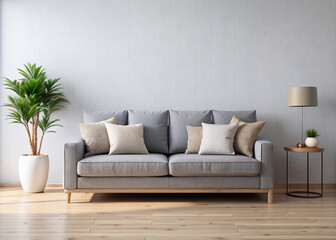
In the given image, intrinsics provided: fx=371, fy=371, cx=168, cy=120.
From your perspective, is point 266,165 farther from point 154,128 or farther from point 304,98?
point 154,128

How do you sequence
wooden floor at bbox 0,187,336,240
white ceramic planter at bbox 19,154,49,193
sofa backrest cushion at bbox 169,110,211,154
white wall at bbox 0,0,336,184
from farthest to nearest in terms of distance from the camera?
white wall at bbox 0,0,336,184
sofa backrest cushion at bbox 169,110,211,154
white ceramic planter at bbox 19,154,49,193
wooden floor at bbox 0,187,336,240

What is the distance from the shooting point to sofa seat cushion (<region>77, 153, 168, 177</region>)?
387cm

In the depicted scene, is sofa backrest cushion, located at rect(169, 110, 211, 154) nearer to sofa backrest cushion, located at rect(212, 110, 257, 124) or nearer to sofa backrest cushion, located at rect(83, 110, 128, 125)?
sofa backrest cushion, located at rect(212, 110, 257, 124)

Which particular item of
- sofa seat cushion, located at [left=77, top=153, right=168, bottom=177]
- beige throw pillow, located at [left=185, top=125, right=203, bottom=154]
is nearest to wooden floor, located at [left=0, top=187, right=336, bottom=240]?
sofa seat cushion, located at [left=77, top=153, right=168, bottom=177]

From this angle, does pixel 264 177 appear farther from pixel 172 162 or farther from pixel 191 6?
pixel 191 6

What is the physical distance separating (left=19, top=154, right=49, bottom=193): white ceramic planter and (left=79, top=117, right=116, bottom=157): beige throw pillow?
2.05 feet

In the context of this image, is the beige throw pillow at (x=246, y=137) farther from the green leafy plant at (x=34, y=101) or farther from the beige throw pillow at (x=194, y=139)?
the green leafy plant at (x=34, y=101)

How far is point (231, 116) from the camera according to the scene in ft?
14.9

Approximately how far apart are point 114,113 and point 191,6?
1.73 meters

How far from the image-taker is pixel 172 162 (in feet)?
12.8

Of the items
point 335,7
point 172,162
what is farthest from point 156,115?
point 335,7

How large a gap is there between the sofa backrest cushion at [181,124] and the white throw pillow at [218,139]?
→ 309 millimetres

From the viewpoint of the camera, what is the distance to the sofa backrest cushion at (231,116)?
14.9ft

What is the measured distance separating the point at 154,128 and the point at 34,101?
1.47m
